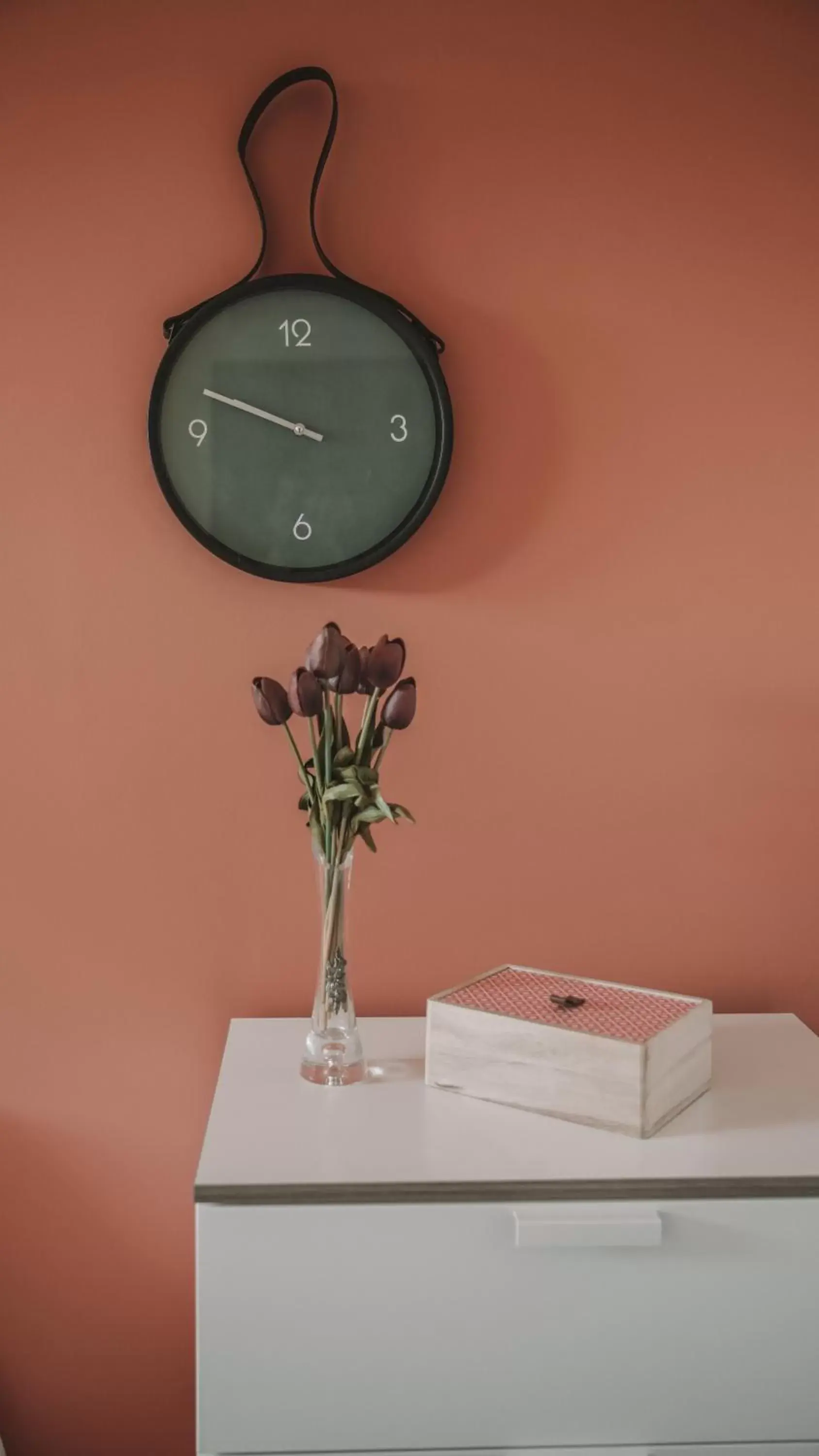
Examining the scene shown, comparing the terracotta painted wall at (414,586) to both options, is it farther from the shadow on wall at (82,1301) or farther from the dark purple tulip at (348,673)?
the dark purple tulip at (348,673)

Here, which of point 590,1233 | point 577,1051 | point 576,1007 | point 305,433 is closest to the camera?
point 590,1233

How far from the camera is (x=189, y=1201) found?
178 centimetres

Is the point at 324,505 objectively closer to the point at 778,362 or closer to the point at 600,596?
the point at 600,596

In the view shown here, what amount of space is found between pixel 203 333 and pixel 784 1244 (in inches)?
51.9

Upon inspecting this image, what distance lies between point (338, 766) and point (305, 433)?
1.62ft

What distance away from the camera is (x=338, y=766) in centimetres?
150

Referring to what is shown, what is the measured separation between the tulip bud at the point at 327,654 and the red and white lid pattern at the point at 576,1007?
1.33ft

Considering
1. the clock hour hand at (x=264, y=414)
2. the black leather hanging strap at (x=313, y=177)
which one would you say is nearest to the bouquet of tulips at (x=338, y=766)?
the clock hour hand at (x=264, y=414)

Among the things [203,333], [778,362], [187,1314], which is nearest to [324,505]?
[203,333]

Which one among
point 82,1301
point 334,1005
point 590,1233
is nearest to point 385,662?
point 334,1005

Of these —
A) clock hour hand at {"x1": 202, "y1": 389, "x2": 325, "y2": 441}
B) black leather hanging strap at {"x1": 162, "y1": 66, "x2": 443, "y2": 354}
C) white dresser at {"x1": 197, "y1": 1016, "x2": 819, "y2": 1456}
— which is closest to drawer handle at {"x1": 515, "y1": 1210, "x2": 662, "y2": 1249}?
white dresser at {"x1": 197, "y1": 1016, "x2": 819, "y2": 1456}

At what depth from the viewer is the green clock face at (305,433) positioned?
1.69m

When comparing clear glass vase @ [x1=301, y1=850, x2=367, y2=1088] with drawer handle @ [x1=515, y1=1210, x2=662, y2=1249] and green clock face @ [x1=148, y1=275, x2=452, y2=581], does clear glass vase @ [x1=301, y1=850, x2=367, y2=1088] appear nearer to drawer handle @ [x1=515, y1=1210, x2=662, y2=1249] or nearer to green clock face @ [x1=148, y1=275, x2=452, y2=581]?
drawer handle @ [x1=515, y1=1210, x2=662, y2=1249]

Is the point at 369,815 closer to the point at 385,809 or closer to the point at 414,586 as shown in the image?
the point at 385,809
